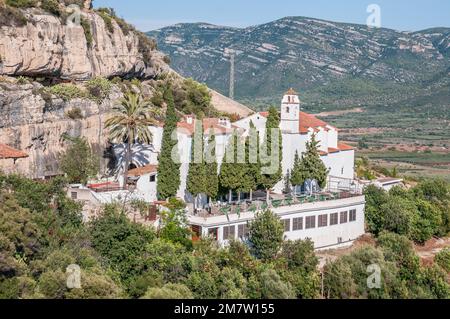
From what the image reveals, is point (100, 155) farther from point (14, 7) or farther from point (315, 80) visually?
point (315, 80)

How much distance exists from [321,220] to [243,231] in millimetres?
5021

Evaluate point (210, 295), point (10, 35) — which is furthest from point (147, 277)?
point (10, 35)

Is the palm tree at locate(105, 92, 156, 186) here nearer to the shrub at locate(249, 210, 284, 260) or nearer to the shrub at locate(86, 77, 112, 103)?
the shrub at locate(86, 77, 112, 103)

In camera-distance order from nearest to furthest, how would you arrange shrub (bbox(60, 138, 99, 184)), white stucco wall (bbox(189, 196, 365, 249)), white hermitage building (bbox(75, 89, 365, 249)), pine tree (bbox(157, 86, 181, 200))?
white stucco wall (bbox(189, 196, 365, 249)), white hermitage building (bbox(75, 89, 365, 249)), pine tree (bbox(157, 86, 181, 200)), shrub (bbox(60, 138, 99, 184))

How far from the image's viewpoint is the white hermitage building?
33656mm

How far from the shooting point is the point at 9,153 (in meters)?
34.1

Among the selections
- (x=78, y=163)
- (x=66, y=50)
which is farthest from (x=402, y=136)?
(x=78, y=163)

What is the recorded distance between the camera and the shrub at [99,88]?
138 feet

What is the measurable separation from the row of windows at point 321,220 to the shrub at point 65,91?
45.2 ft

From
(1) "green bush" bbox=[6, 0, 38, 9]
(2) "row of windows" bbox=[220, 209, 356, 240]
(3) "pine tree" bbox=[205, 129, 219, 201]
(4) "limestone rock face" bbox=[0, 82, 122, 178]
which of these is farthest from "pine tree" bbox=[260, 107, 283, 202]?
(1) "green bush" bbox=[6, 0, 38, 9]

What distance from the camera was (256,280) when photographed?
93.0 feet

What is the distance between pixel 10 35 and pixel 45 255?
47.9 ft

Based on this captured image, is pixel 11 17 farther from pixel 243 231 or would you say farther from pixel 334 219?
pixel 334 219

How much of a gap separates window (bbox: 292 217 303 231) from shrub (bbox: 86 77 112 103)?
13.6 metres
